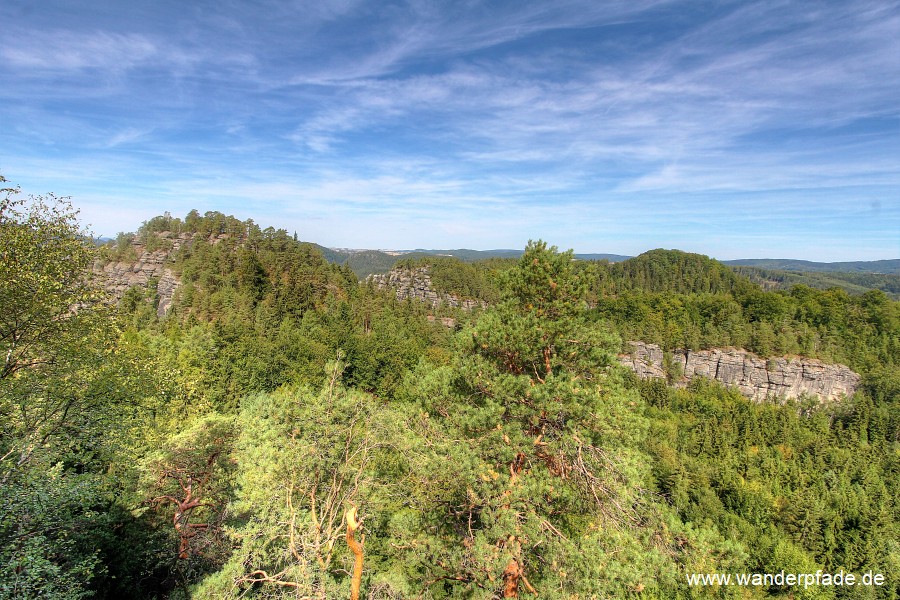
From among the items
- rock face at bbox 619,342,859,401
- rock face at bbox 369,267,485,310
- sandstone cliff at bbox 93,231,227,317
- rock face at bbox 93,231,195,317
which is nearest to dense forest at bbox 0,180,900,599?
rock face at bbox 93,231,195,317

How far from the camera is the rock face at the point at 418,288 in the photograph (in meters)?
91.9

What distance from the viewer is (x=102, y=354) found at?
1276cm

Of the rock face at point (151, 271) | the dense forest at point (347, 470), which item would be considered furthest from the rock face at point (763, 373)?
the rock face at point (151, 271)

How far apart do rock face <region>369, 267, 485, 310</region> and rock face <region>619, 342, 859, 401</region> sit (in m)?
37.6

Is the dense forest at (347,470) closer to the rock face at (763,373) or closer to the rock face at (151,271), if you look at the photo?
the rock face at (151,271)

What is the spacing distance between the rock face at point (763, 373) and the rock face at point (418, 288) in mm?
37619

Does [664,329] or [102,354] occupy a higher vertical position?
[102,354]

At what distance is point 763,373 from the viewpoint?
2805 inches

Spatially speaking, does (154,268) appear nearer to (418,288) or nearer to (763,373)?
(418,288)

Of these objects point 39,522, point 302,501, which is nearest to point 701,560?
point 302,501

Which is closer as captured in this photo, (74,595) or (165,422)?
(74,595)

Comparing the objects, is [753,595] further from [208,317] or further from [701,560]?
[208,317]

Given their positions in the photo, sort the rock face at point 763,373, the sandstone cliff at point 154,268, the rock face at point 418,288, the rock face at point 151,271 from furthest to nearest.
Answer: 1. the rock face at point 418,288
2. the rock face at point 763,373
3. the sandstone cliff at point 154,268
4. the rock face at point 151,271

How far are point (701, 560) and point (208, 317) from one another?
47.3 meters
